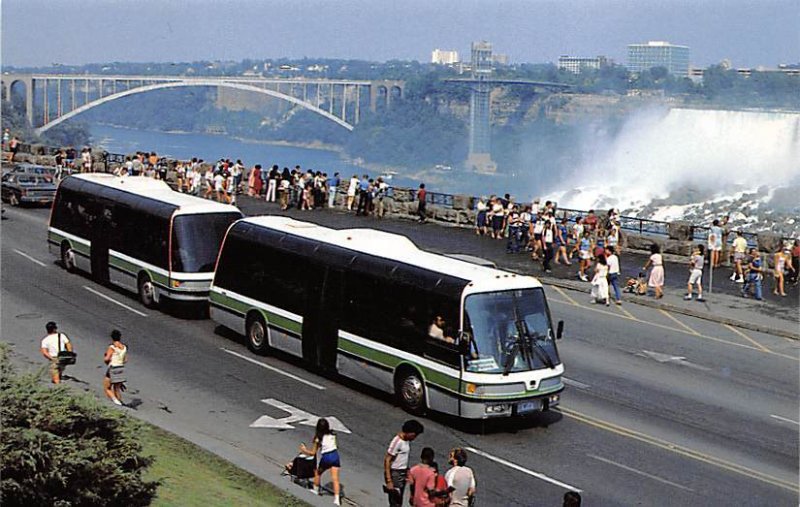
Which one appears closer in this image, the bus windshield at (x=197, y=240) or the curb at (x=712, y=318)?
the bus windshield at (x=197, y=240)

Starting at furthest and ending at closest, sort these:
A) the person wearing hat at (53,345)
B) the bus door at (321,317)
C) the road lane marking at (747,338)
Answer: the road lane marking at (747,338) < the bus door at (321,317) < the person wearing hat at (53,345)

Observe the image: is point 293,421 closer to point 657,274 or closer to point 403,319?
point 403,319

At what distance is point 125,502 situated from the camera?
11.0 meters

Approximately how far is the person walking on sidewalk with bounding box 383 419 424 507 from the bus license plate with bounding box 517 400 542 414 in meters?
4.21

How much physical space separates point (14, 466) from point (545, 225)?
81.8ft

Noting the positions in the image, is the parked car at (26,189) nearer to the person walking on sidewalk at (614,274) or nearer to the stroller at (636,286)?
the stroller at (636,286)

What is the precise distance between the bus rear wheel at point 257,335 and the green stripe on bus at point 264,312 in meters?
0.24

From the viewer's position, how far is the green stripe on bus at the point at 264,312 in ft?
→ 69.3

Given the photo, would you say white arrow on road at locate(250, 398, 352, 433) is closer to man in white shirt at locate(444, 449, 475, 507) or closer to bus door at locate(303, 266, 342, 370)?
bus door at locate(303, 266, 342, 370)

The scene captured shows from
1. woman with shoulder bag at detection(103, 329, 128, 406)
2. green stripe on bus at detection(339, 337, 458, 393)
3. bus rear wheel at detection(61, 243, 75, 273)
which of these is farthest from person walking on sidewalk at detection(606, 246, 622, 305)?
woman with shoulder bag at detection(103, 329, 128, 406)

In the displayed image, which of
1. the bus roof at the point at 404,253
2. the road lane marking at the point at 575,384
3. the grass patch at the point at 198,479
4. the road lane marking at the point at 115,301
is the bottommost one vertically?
the road lane marking at the point at 575,384

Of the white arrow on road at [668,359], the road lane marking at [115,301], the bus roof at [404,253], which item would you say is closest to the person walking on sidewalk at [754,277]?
the white arrow on road at [668,359]

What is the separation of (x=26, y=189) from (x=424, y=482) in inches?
1432

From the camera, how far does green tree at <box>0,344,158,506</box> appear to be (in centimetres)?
983
